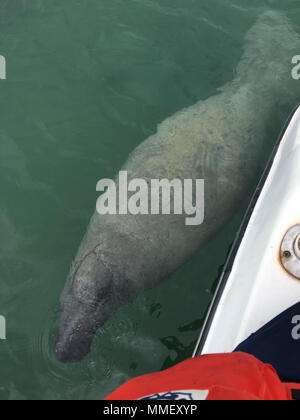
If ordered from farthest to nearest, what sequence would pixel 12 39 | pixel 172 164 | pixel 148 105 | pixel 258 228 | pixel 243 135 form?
pixel 12 39 < pixel 148 105 < pixel 243 135 < pixel 172 164 < pixel 258 228

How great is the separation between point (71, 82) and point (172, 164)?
87.0 inches

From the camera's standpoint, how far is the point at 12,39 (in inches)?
285

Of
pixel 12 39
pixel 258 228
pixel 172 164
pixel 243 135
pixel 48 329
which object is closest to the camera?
pixel 258 228

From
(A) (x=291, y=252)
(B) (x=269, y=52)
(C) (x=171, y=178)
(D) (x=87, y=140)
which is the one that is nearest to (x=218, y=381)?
(A) (x=291, y=252)

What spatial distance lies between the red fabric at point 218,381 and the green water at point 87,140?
6.86ft

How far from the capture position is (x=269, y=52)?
23.9 feet

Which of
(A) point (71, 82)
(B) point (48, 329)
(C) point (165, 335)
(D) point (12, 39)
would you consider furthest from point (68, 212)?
(D) point (12, 39)

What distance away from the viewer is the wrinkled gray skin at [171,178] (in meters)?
4.56

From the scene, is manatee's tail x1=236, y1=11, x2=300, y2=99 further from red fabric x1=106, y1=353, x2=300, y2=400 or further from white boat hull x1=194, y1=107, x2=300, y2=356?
red fabric x1=106, y1=353, x2=300, y2=400

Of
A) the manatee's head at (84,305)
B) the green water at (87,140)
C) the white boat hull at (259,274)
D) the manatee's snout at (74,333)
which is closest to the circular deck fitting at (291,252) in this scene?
the white boat hull at (259,274)

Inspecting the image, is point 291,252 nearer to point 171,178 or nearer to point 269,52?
point 171,178

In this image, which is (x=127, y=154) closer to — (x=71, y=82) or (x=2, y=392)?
(x=71, y=82)

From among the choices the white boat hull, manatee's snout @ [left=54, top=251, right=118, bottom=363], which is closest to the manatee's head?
manatee's snout @ [left=54, top=251, right=118, bottom=363]

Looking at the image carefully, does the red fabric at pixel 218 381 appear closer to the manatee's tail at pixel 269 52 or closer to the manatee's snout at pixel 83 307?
the manatee's snout at pixel 83 307
